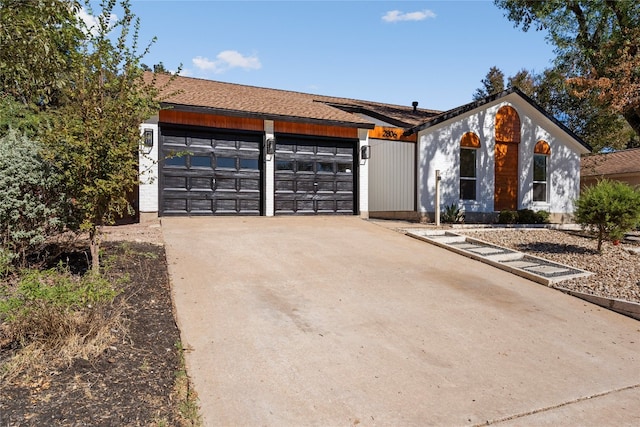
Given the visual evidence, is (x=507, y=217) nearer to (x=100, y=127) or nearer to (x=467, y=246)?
(x=467, y=246)

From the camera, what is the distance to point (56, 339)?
3826mm

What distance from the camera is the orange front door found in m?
15.9

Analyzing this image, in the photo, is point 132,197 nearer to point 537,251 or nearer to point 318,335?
point 318,335

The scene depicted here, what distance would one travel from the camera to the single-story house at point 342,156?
1189 centimetres

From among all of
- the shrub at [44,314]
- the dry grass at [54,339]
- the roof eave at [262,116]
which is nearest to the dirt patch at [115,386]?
the dry grass at [54,339]

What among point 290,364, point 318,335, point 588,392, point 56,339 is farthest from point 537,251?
point 56,339

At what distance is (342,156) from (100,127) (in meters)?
9.14

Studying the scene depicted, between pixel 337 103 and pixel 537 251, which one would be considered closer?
pixel 537 251

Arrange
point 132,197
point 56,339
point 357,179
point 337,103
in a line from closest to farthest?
1. point 56,339
2. point 132,197
3. point 357,179
4. point 337,103

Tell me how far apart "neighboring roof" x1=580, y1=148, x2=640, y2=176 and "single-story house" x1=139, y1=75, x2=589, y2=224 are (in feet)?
27.5

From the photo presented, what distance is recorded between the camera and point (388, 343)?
15.5 ft

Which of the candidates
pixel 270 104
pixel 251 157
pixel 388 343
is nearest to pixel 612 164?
pixel 270 104

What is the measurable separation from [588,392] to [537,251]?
642cm

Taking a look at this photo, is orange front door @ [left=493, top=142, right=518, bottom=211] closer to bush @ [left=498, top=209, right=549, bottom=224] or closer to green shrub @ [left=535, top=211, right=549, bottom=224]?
bush @ [left=498, top=209, right=549, bottom=224]
